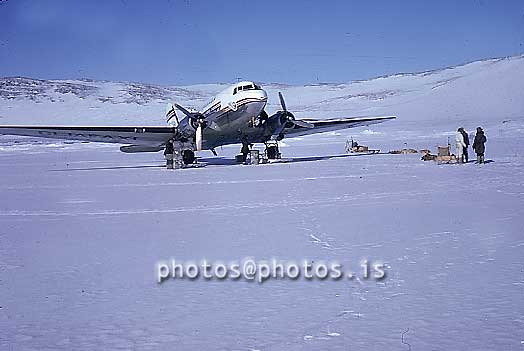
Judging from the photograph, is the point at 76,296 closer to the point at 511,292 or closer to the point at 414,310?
the point at 414,310

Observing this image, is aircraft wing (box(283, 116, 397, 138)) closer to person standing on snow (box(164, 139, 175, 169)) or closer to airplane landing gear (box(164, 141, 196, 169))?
airplane landing gear (box(164, 141, 196, 169))

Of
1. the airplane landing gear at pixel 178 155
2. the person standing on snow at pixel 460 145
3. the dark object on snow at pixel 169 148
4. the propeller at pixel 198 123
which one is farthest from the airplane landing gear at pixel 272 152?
the person standing on snow at pixel 460 145

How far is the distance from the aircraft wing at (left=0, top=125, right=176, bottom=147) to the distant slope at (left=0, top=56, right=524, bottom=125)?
146 feet

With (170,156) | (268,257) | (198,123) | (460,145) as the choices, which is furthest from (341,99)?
(268,257)

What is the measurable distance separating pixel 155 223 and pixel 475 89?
3494 inches

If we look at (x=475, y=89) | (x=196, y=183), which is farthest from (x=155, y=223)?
(x=475, y=89)

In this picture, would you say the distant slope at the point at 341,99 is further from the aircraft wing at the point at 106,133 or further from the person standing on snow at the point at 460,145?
the aircraft wing at the point at 106,133

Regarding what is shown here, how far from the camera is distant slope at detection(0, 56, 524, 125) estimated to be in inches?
3152

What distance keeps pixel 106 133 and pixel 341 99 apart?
108461 millimetres

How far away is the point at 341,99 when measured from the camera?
130 meters

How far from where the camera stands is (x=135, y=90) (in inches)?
6142

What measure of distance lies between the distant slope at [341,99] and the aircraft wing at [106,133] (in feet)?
146

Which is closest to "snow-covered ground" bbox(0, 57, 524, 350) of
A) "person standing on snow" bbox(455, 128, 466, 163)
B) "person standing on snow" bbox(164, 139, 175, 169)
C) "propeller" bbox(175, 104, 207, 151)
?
"person standing on snow" bbox(455, 128, 466, 163)

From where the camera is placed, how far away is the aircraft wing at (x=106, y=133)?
24.3m
